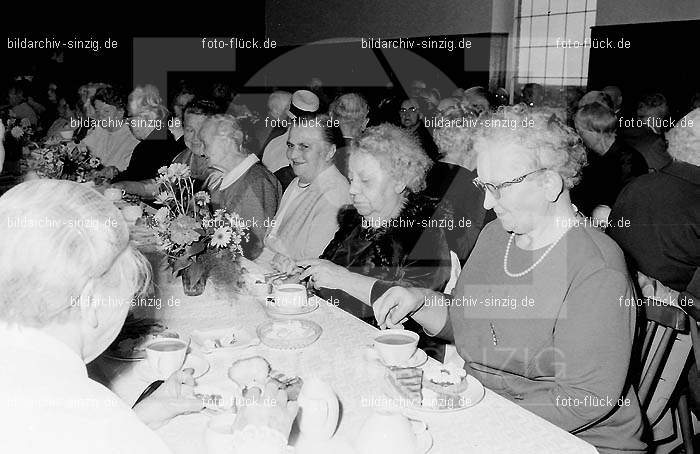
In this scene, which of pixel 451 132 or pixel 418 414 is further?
pixel 451 132

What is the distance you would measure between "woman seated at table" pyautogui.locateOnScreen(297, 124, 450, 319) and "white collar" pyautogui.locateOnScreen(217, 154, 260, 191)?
1.04 meters

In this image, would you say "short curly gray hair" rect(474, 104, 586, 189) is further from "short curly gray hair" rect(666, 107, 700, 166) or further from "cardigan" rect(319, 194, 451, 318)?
"short curly gray hair" rect(666, 107, 700, 166)

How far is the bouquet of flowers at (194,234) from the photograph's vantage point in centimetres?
225

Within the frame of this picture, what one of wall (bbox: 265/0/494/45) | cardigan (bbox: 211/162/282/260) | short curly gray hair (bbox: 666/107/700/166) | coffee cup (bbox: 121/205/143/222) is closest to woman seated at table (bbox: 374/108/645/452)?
coffee cup (bbox: 121/205/143/222)

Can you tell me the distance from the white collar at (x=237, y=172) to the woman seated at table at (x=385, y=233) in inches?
41.1

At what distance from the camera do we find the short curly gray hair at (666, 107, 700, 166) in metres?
3.05

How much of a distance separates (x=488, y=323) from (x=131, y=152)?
176 inches

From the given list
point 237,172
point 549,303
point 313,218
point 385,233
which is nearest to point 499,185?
point 549,303

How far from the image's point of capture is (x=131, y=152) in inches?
220

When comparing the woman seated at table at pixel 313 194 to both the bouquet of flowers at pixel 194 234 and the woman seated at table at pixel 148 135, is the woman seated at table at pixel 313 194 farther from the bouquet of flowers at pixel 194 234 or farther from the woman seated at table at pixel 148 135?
the woman seated at table at pixel 148 135

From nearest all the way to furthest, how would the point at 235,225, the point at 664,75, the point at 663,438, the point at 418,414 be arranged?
the point at 418,414 → the point at 663,438 → the point at 235,225 → the point at 664,75

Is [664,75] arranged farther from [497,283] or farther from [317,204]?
[497,283]

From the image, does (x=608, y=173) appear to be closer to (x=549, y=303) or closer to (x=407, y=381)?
(x=549, y=303)

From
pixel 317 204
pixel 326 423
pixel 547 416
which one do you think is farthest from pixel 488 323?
pixel 317 204
